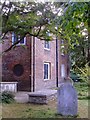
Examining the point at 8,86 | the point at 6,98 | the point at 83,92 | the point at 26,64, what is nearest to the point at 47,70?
the point at 26,64

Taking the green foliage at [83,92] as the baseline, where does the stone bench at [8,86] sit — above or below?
above

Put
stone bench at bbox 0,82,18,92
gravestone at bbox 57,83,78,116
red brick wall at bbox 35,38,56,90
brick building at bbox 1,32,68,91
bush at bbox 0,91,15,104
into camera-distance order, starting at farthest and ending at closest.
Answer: red brick wall at bbox 35,38,56,90 → brick building at bbox 1,32,68,91 → stone bench at bbox 0,82,18,92 → bush at bbox 0,91,15,104 → gravestone at bbox 57,83,78,116

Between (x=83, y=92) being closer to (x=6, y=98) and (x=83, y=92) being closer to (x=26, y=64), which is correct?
(x=26, y=64)

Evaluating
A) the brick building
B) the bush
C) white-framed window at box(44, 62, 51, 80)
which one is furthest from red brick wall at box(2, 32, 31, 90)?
the bush

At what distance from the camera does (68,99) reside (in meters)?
10.0

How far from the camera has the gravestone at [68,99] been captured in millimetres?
9992

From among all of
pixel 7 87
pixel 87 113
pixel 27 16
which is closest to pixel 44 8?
pixel 27 16

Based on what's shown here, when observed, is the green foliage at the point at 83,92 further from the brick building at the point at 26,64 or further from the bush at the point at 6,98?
the bush at the point at 6,98

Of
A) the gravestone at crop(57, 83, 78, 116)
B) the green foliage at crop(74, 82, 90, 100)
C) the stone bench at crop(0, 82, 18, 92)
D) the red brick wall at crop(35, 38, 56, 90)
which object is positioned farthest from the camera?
the red brick wall at crop(35, 38, 56, 90)

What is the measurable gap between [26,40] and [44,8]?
28.7ft

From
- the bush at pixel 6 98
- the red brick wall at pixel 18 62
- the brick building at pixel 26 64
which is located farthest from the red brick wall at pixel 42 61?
the bush at pixel 6 98

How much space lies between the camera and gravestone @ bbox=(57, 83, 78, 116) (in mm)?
9992

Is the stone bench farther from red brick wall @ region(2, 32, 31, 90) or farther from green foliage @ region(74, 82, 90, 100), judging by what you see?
green foliage @ region(74, 82, 90, 100)

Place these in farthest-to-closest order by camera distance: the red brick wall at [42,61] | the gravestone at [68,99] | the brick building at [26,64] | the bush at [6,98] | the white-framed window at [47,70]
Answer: the white-framed window at [47,70]
the red brick wall at [42,61]
the brick building at [26,64]
the bush at [6,98]
the gravestone at [68,99]
